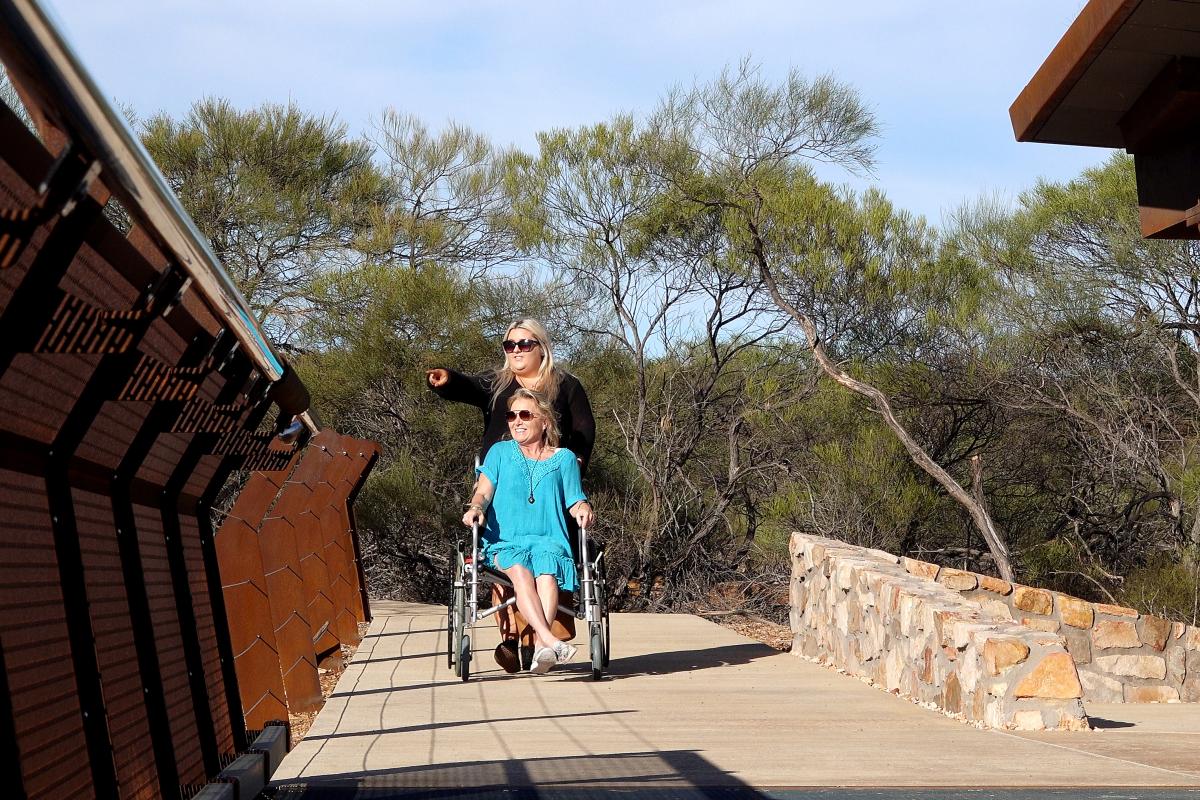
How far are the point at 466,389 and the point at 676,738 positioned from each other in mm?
3252

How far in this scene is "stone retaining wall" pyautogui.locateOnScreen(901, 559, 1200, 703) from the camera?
1068 cm

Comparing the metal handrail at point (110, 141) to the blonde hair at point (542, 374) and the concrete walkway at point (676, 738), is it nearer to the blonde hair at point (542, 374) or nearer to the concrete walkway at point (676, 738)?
the concrete walkway at point (676, 738)

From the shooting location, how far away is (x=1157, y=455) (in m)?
15.6

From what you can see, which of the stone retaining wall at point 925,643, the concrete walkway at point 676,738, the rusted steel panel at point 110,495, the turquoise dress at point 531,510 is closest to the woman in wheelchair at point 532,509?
the turquoise dress at point 531,510

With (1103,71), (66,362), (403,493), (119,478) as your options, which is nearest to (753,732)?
(1103,71)

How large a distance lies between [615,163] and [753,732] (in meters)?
13.5

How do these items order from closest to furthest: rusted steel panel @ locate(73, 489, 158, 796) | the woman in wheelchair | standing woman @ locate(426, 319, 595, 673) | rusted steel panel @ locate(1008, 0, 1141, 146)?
1. rusted steel panel @ locate(73, 489, 158, 796)
2. rusted steel panel @ locate(1008, 0, 1141, 146)
3. the woman in wheelchair
4. standing woman @ locate(426, 319, 595, 673)

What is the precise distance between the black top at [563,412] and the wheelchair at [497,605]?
687mm

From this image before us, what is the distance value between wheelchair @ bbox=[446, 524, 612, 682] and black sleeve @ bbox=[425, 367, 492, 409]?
868 millimetres

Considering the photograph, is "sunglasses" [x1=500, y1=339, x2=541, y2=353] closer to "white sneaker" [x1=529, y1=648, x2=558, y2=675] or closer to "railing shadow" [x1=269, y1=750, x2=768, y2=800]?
"white sneaker" [x1=529, y1=648, x2=558, y2=675]

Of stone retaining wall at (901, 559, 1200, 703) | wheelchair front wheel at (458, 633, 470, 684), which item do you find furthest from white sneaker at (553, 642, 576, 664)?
stone retaining wall at (901, 559, 1200, 703)

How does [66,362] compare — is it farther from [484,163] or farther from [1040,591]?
[484,163]

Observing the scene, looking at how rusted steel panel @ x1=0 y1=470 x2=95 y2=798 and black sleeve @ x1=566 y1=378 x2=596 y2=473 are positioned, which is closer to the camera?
rusted steel panel @ x1=0 y1=470 x2=95 y2=798

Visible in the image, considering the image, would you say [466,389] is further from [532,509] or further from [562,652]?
[562,652]
